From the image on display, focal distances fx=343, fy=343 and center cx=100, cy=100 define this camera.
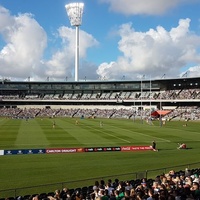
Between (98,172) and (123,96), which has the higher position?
(123,96)

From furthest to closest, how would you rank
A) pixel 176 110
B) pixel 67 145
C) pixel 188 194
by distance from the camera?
pixel 176 110 → pixel 67 145 → pixel 188 194

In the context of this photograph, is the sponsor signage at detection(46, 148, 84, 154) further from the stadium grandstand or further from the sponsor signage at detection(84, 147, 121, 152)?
the stadium grandstand

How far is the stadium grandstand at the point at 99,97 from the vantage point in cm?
11438

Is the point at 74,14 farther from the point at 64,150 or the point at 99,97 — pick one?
the point at 64,150

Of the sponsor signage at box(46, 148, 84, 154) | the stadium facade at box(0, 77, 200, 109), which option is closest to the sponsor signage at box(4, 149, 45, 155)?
the sponsor signage at box(46, 148, 84, 154)

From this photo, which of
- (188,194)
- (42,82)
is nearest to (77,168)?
(188,194)

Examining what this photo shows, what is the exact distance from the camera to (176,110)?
4240 inches

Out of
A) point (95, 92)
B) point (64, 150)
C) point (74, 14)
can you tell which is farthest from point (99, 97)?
point (64, 150)

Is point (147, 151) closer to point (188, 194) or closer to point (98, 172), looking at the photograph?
point (98, 172)

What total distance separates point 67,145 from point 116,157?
9.01 metres

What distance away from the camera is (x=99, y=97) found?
453ft

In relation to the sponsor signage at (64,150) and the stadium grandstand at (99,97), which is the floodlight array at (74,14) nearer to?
the stadium grandstand at (99,97)

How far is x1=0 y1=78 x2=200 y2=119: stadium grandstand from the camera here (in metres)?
114

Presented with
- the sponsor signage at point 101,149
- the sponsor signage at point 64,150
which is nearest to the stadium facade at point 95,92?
the sponsor signage at point 101,149
